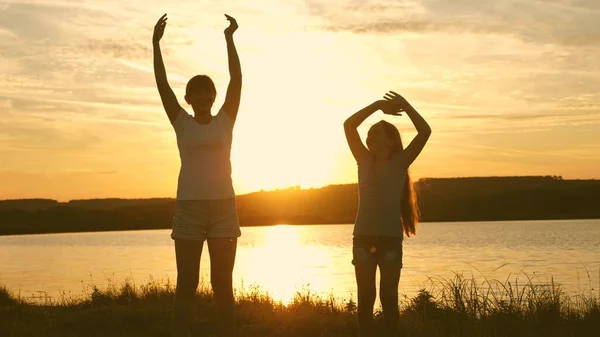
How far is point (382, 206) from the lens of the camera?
6309 mm

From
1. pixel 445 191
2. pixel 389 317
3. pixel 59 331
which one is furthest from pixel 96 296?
pixel 445 191

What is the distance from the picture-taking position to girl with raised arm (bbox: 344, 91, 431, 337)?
6270mm

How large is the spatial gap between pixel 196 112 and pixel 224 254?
1126mm

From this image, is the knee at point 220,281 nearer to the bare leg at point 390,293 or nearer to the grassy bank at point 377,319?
the bare leg at point 390,293

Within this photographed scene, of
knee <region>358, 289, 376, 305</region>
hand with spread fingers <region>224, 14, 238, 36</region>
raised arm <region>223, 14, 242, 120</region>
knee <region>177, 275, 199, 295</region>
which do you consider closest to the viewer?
knee <region>177, 275, 199, 295</region>

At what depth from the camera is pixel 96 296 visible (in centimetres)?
1519

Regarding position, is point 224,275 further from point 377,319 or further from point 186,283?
point 377,319

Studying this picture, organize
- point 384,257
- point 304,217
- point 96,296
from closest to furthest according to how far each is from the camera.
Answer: point 384,257 → point 96,296 → point 304,217

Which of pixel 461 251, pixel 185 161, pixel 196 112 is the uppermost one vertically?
pixel 196 112

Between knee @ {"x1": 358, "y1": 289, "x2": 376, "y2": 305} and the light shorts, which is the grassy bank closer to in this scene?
knee @ {"x1": 358, "y1": 289, "x2": 376, "y2": 305}

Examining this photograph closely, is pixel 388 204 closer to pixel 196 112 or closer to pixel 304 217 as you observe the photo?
pixel 196 112

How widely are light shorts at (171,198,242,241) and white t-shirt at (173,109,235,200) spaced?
53mm

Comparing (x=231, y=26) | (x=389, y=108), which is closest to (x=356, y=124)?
(x=389, y=108)

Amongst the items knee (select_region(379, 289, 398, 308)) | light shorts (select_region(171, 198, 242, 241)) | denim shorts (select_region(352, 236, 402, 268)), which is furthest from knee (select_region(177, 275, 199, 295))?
knee (select_region(379, 289, 398, 308))
